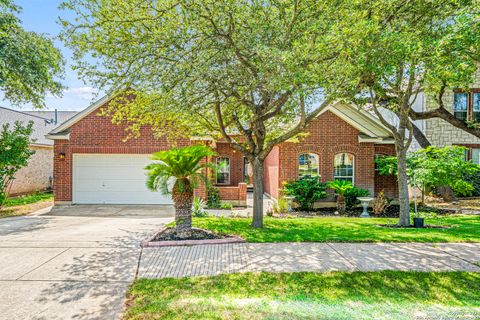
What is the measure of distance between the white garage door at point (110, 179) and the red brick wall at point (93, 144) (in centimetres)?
31

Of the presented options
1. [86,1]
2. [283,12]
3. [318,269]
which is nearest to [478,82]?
[283,12]

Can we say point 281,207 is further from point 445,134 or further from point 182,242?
point 445,134

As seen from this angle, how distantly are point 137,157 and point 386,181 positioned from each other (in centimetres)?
1274

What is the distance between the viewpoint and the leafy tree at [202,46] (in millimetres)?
6941

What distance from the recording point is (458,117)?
61.0 ft

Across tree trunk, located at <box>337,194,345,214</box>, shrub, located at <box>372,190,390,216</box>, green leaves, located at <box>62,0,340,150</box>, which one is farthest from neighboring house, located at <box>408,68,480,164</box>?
green leaves, located at <box>62,0,340,150</box>

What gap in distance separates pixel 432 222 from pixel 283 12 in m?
8.83

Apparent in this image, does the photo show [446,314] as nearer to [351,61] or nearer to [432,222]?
[351,61]

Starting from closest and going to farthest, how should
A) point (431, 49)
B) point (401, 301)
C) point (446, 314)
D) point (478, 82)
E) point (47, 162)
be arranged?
1. point (446, 314)
2. point (401, 301)
3. point (431, 49)
4. point (478, 82)
5. point (47, 162)

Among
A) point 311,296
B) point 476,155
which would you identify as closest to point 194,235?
point 311,296

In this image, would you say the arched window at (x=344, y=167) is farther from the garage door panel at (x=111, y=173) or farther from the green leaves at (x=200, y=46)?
the garage door panel at (x=111, y=173)

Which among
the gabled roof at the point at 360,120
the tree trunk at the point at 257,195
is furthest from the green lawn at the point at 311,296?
the gabled roof at the point at 360,120

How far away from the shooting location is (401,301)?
14.4 ft

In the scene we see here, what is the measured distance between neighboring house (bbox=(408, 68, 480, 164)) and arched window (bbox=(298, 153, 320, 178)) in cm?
863
